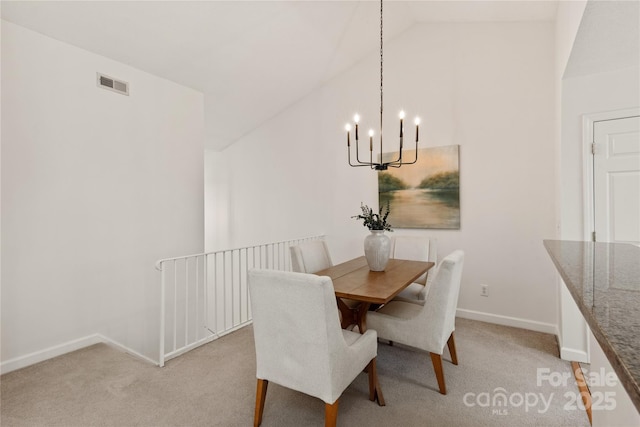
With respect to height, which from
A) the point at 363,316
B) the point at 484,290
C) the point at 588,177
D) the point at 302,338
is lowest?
the point at 484,290

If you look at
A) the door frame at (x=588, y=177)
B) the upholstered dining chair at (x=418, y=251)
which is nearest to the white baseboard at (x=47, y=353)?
the upholstered dining chair at (x=418, y=251)

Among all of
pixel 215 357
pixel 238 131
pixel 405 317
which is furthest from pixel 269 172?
pixel 405 317

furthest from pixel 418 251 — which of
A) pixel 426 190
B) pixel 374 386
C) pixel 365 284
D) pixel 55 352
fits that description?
pixel 55 352

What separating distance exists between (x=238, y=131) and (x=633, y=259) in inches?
189

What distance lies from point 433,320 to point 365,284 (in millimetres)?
491

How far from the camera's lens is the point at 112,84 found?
10.0ft

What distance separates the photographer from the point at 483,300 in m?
3.43

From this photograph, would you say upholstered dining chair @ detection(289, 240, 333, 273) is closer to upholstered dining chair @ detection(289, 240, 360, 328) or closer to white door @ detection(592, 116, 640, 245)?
upholstered dining chair @ detection(289, 240, 360, 328)

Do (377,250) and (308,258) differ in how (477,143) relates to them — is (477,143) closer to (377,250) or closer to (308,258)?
(377,250)

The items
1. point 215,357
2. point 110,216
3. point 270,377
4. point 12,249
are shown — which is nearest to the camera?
point 270,377

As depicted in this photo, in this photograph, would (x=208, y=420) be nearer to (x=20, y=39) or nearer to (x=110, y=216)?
(x=110, y=216)

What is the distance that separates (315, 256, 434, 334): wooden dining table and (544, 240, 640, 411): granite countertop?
0.94 meters

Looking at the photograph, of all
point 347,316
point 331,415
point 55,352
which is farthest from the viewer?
point 55,352

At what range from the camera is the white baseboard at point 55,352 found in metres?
2.41
